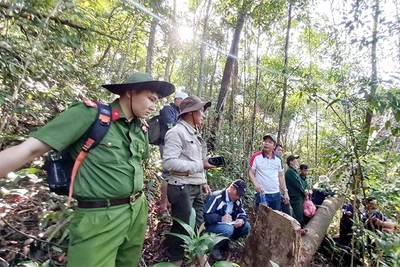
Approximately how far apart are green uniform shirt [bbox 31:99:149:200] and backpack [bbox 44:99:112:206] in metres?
0.03

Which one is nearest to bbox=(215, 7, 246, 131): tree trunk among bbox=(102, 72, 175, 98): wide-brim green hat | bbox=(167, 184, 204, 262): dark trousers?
bbox=(167, 184, 204, 262): dark trousers

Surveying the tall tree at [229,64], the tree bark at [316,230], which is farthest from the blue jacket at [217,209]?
the tall tree at [229,64]

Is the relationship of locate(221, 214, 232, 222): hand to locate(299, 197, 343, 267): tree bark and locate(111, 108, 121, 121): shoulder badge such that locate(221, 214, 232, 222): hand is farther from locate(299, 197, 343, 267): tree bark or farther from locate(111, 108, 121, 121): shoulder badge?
locate(111, 108, 121, 121): shoulder badge

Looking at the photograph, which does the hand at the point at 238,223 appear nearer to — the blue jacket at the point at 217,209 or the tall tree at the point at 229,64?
the blue jacket at the point at 217,209

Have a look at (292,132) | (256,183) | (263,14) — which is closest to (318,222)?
(256,183)

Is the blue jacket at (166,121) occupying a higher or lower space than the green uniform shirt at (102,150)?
higher

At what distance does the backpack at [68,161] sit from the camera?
152 cm

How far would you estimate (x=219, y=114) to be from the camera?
22.4 ft

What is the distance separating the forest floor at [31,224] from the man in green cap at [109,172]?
68 cm

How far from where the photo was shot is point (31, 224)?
2529 millimetres

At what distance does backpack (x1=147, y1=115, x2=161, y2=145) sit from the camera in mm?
3547

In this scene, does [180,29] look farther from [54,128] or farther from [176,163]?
[54,128]

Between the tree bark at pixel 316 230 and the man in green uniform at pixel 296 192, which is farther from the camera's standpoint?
the man in green uniform at pixel 296 192

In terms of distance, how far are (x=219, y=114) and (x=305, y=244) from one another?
12.2ft
